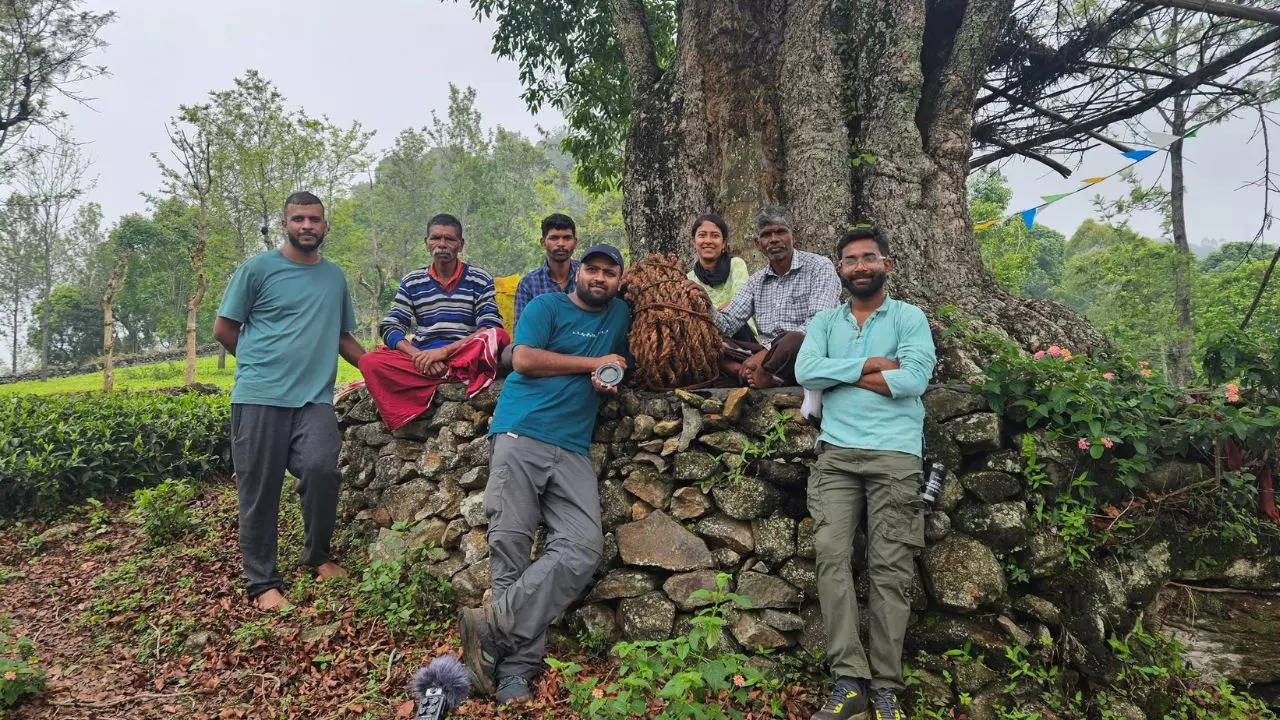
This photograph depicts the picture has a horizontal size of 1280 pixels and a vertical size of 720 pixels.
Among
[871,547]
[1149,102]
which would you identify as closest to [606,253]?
[871,547]

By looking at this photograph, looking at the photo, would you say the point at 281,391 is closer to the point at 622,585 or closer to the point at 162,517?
the point at 162,517

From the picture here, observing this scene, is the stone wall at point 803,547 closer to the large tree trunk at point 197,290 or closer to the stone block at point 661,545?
the stone block at point 661,545

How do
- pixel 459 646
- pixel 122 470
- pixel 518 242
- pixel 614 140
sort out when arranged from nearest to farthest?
pixel 459 646 → pixel 122 470 → pixel 614 140 → pixel 518 242

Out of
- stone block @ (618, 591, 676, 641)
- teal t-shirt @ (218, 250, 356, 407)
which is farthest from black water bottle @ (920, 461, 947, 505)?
teal t-shirt @ (218, 250, 356, 407)

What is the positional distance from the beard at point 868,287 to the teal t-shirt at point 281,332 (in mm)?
2969

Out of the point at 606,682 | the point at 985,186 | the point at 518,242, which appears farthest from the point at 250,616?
the point at 518,242

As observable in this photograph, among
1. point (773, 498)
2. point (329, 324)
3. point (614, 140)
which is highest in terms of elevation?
point (614, 140)

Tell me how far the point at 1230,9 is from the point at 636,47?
460cm

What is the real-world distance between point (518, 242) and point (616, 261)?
34.4 meters

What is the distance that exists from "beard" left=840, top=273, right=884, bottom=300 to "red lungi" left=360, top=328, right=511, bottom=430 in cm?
208

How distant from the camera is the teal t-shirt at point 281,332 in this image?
3912 millimetres

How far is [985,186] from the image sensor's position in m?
22.8

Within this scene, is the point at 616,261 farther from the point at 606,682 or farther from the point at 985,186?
the point at 985,186

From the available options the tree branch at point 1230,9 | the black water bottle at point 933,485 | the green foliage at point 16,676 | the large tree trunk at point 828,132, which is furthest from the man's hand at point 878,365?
the tree branch at point 1230,9
